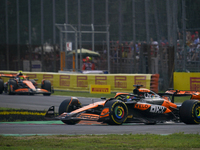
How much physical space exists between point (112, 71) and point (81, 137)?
70.0 feet

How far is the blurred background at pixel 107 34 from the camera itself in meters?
24.9

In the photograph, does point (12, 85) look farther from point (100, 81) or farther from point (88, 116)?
point (88, 116)

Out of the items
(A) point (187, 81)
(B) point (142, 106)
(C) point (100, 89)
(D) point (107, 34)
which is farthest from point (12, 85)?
(B) point (142, 106)

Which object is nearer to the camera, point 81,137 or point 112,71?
point 81,137

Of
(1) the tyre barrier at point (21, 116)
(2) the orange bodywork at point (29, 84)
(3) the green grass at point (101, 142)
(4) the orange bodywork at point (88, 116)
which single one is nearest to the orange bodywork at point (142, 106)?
(4) the orange bodywork at point (88, 116)

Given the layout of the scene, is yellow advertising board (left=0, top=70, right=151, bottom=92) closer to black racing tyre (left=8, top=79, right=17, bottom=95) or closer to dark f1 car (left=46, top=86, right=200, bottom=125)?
black racing tyre (left=8, top=79, right=17, bottom=95)

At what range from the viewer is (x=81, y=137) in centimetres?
756

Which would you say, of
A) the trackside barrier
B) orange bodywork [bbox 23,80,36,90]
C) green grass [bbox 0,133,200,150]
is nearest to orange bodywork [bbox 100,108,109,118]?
green grass [bbox 0,133,200,150]

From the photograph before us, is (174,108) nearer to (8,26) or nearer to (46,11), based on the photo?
(46,11)

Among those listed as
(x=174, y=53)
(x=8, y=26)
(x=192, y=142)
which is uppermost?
(x=8, y=26)

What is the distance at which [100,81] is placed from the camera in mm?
21875

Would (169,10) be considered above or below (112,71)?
above

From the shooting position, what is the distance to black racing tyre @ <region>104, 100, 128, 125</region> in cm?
952

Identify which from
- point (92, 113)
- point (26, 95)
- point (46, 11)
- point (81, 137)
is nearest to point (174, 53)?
point (26, 95)
